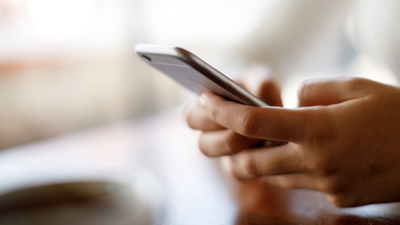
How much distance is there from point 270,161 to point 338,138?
0.23ft

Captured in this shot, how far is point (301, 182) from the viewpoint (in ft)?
1.04

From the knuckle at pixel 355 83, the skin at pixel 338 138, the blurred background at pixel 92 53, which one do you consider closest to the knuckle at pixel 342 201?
the skin at pixel 338 138

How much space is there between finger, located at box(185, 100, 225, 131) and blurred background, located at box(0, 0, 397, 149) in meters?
0.75

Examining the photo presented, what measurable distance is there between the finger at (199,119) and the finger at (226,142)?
1 cm

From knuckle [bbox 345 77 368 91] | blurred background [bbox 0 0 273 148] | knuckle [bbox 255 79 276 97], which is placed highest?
knuckle [bbox 345 77 368 91]

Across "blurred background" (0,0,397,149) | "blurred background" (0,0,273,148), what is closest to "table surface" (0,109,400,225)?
"blurred background" (0,0,397,149)

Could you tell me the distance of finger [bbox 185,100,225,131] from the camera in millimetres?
408

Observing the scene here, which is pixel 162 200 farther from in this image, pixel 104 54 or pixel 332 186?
pixel 104 54

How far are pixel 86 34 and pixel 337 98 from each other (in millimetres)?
1769

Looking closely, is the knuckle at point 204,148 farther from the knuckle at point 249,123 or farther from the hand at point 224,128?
the knuckle at point 249,123

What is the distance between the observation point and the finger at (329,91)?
0.99 feet

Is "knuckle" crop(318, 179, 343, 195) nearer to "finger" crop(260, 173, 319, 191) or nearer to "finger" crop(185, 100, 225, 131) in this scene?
"finger" crop(260, 173, 319, 191)

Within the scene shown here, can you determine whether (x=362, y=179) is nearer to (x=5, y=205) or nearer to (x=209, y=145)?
(x=209, y=145)

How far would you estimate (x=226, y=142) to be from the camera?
362 mm
